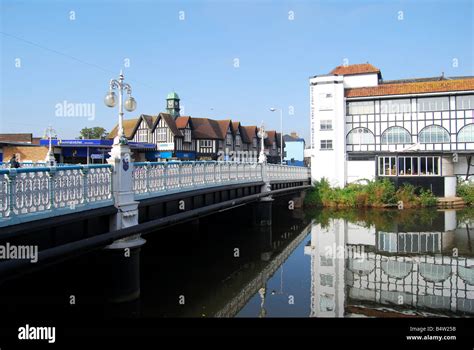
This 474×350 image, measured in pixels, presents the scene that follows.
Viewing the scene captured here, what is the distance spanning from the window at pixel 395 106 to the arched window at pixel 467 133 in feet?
15.2

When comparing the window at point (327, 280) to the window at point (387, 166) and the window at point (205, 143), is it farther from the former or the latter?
the window at point (205, 143)

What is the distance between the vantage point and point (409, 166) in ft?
122

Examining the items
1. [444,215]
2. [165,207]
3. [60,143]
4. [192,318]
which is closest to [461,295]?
[192,318]

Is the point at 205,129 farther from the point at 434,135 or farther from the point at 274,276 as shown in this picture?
the point at 274,276

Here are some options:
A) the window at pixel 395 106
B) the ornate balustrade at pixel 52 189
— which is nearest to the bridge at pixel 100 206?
the ornate balustrade at pixel 52 189

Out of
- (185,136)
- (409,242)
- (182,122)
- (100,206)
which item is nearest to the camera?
(100,206)

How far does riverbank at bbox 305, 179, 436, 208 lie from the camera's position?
34034 millimetres

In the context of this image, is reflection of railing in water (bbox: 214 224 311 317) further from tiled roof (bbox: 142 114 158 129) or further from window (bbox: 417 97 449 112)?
tiled roof (bbox: 142 114 158 129)

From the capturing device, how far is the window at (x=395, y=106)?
3716cm

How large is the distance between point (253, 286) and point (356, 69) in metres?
34.2

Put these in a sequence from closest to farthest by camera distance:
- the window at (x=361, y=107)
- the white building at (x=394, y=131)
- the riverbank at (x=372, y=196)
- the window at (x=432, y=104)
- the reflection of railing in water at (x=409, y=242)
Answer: the reflection of railing in water at (x=409, y=242) < the riverbank at (x=372, y=196) < the white building at (x=394, y=131) < the window at (x=432, y=104) < the window at (x=361, y=107)

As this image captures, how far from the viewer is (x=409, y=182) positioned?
36.8 metres

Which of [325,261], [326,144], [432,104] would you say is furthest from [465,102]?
[325,261]

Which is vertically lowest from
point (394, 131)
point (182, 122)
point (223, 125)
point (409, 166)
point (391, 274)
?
point (391, 274)
